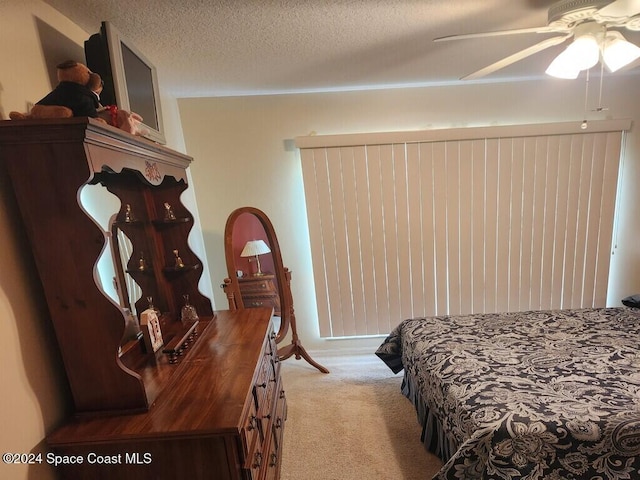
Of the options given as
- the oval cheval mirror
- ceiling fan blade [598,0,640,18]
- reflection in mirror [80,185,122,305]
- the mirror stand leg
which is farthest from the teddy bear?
the mirror stand leg

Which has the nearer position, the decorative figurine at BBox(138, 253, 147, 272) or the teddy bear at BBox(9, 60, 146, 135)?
the teddy bear at BBox(9, 60, 146, 135)

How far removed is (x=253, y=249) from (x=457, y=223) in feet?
5.36

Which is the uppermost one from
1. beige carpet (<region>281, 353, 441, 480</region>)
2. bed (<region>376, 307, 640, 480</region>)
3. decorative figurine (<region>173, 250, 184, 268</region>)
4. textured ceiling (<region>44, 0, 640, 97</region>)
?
textured ceiling (<region>44, 0, 640, 97</region>)

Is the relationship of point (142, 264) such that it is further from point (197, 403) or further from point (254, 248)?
point (254, 248)

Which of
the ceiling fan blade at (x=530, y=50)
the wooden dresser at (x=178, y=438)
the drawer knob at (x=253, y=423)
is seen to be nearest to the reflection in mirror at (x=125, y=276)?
the wooden dresser at (x=178, y=438)

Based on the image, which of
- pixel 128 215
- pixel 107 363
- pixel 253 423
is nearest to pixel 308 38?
pixel 128 215

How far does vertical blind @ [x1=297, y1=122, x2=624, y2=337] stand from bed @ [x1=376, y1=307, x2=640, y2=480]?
0.61 metres

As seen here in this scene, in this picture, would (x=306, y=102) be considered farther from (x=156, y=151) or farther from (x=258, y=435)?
(x=258, y=435)

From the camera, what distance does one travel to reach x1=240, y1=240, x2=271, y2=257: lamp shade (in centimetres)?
239

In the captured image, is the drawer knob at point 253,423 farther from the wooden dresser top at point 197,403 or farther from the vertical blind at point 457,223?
the vertical blind at point 457,223

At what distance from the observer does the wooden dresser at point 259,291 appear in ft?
7.93

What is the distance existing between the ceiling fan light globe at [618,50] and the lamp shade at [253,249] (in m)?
2.09

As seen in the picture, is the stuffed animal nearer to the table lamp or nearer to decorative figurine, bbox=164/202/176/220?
decorative figurine, bbox=164/202/176/220

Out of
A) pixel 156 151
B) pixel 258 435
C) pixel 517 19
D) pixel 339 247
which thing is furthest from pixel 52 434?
pixel 517 19
